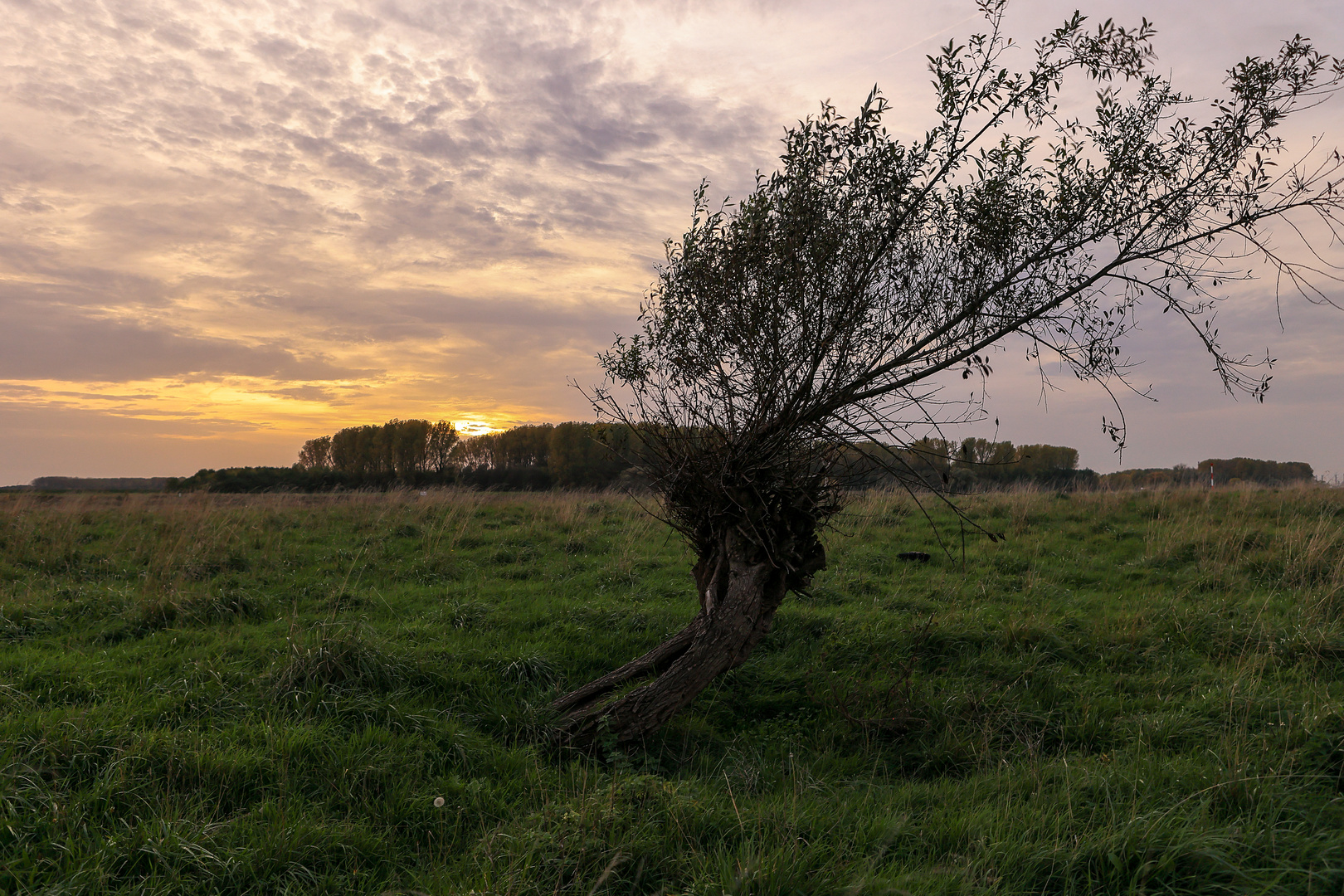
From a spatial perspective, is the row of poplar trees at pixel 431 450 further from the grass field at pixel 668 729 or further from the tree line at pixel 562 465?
the grass field at pixel 668 729

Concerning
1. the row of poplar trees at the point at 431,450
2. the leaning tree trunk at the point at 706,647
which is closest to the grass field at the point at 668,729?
the leaning tree trunk at the point at 706,647

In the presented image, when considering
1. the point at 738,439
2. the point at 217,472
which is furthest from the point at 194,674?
the point at 217,472

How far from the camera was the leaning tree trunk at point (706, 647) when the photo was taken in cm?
A: 657

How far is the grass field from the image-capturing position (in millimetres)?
4035

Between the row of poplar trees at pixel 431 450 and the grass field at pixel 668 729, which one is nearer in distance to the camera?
the grass field at pixel 668 729

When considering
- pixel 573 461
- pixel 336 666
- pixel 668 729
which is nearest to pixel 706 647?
pixel 668 729

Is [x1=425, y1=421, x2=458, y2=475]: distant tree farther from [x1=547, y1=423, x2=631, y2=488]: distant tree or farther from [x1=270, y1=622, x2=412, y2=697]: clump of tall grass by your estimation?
[x1=270, y1=622, x2=412, y2=697]: clump of tall grass

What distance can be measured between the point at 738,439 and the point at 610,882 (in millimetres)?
3841

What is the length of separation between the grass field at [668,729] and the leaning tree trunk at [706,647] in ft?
1.28

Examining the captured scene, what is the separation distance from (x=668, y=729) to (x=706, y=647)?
94 cm

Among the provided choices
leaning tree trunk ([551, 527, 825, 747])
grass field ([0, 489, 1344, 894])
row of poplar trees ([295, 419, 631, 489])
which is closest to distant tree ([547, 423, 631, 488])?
row of poplar trees ([295, 419, 631, 489])

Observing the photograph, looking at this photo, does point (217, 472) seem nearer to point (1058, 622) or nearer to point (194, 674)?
point (194, 674)

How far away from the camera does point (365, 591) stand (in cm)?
1086

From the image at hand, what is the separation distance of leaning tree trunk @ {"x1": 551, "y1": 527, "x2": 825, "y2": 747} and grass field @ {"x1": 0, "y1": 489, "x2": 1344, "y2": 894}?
39 centimetres
